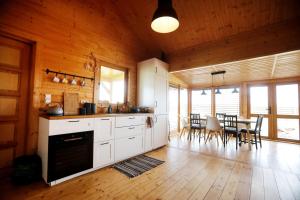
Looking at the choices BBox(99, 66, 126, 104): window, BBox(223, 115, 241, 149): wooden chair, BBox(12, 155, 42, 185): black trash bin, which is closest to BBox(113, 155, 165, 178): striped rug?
BBox(12, 155, 42, 185): black trash bin

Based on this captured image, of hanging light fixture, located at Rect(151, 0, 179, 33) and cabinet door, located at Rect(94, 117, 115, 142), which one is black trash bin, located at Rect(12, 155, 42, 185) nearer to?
cabinet door, located at Rect(94, 117, 115, 142)

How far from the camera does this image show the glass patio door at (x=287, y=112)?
15.1 ft

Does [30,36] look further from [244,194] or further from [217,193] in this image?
[244,194]

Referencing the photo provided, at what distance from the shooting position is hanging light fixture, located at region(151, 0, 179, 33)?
6.79 feet

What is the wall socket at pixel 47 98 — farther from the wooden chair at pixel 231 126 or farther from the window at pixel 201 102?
the window at pixel 201 102

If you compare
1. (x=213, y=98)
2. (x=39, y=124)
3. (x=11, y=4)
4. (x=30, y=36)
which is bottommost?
(x=39, y=124)

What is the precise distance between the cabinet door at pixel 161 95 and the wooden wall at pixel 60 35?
1133 mm

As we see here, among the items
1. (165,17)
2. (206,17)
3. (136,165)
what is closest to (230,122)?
(206,17)

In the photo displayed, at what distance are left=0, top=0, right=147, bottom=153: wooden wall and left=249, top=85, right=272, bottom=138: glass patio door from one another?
507 cm

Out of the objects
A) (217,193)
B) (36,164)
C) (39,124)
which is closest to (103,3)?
(39,124)

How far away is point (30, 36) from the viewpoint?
2383 mm

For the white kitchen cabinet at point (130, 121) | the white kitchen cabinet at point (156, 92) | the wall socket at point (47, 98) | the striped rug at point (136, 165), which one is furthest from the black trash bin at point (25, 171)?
the white kitchen cabinet at point (156, 92)

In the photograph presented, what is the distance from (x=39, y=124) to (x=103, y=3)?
3124 mm

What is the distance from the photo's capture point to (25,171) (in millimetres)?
2021
